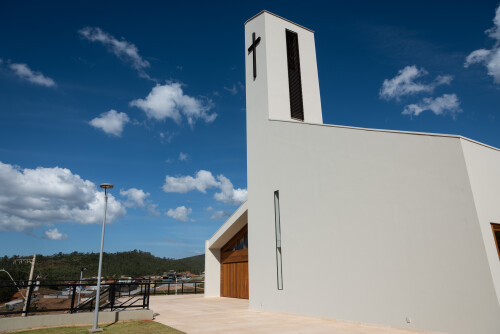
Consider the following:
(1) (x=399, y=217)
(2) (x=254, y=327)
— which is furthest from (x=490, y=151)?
(2) (x=254, y=327)

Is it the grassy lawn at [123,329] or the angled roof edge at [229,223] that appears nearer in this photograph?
the grassy lawn at [123,329]

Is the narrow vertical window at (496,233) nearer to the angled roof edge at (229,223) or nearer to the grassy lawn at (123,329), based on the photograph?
the grassy lawn at (123,329)

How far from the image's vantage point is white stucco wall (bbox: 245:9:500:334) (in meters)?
7.08

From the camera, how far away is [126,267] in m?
81.6

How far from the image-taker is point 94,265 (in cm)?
6856

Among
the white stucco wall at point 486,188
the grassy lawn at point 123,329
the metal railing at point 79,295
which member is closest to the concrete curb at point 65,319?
the metal railing at point 79,295

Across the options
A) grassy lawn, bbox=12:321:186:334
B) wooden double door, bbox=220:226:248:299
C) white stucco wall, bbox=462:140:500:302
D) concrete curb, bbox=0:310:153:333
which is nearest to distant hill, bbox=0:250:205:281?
wooden double door, bbox=220:226:248:299

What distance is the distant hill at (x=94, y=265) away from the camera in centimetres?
5912

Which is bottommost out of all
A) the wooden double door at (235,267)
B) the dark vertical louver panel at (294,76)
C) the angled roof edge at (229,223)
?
the wooden double door at (235,267)

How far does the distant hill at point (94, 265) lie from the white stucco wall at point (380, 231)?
170 ft

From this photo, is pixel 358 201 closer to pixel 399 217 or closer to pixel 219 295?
pixel 399 217

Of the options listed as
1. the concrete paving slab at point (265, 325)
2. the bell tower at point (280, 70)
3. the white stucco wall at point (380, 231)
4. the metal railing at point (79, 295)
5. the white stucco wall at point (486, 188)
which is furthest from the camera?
the bell tower at point (280, 70)

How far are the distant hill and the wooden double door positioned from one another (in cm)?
4321

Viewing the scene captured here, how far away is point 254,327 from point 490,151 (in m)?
7.77
